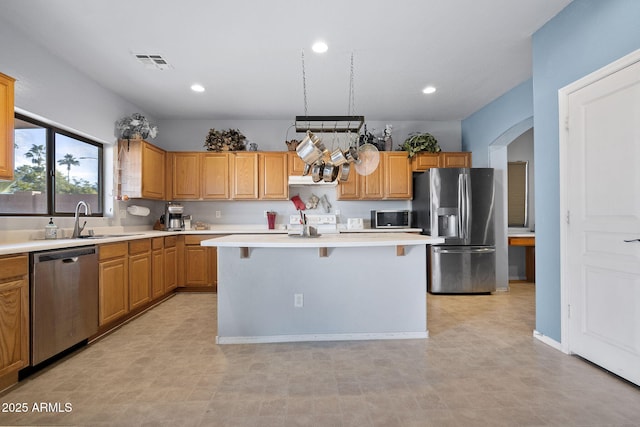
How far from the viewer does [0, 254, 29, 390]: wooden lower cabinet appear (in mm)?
1974

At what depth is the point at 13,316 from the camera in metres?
2.04

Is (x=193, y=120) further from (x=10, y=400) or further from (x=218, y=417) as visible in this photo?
(x=218, y=417)

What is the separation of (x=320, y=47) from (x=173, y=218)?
328 centimetres

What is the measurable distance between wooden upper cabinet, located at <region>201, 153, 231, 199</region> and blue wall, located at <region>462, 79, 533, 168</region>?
3.93 m

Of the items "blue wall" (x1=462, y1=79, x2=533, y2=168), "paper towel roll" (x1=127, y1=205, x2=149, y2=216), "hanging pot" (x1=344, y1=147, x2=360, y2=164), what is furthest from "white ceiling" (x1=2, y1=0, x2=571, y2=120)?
"paper towel roll" (x1=127, y1=205, x2=149, y2=216)

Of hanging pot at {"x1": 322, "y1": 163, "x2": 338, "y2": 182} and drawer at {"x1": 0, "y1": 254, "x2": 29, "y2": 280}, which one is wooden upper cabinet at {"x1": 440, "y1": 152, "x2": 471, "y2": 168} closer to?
hanging pot at {"x1": 322, "y1": 163, "x2": 338, "y2": 182}

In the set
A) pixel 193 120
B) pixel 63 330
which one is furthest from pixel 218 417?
pixel 193 120

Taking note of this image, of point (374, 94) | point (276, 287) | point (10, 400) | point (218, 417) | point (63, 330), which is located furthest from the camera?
point (374, 94)

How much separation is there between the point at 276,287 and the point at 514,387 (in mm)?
1878

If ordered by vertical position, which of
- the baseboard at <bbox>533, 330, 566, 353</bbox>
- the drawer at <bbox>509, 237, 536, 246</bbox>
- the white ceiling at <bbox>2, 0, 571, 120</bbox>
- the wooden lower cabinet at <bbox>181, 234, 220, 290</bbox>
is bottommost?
the baseboard at <bbox>533, 330, 566, 353</bbox>

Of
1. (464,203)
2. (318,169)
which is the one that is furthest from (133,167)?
(464,203)

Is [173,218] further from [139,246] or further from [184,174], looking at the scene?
[139,246]

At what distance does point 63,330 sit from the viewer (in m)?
2.43

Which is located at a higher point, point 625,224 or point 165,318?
point 625,224
